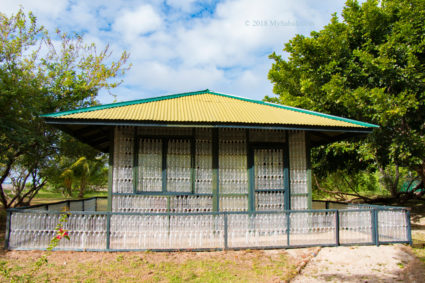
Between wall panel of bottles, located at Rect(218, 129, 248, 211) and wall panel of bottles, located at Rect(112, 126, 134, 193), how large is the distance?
266cm

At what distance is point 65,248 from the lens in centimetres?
693

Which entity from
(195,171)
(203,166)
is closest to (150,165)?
(195,171)

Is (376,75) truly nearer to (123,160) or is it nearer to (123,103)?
(123,103)

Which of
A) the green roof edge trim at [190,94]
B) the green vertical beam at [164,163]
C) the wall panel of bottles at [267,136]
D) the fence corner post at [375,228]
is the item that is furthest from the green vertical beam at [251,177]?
the fence corner post at [375,228]

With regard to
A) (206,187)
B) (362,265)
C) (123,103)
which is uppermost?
(123,103)

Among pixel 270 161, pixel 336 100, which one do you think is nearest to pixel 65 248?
pixel 270 161

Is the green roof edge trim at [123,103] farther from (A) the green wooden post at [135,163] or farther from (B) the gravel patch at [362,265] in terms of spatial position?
(B) the gravel patch at [362,265]

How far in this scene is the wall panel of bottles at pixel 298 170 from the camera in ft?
29.4

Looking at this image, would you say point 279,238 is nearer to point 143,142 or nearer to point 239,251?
point 239,251

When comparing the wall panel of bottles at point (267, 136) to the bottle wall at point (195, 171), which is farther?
the wall panel of bottles at point (267, 136)

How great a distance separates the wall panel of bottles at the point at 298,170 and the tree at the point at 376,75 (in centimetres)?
479

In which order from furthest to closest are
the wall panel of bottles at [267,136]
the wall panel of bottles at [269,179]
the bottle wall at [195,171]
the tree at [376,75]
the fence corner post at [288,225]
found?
the tree at [376,75], the wall panel of bottles at [267,136], the wall panel of bottles at [269,179], the bottle wall at [195,171], the fence corner post at [288,225]

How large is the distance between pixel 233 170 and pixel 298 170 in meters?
2.08

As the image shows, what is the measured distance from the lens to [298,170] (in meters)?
9.11
